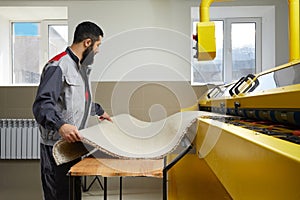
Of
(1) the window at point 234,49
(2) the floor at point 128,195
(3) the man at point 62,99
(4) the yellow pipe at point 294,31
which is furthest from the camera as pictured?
(1) the window at point 234,49

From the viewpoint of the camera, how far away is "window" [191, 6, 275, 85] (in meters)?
3.15

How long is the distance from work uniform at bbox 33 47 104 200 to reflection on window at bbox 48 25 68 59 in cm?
177

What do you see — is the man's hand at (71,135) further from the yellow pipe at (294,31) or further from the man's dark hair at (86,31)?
the yellow pipe at (294,31)

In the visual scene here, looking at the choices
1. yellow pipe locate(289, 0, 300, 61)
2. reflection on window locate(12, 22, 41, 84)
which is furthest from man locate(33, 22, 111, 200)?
reflection on window locate(12, 22, 41, 84)

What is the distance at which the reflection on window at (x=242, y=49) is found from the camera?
3.24 m

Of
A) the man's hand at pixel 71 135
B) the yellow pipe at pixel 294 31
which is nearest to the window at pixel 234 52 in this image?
the yellow pipe at pixel 294 31

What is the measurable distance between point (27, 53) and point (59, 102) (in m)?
2.02

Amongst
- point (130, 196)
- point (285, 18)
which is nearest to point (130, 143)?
point (130, 196)

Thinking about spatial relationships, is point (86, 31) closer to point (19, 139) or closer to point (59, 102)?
point (59, 102)

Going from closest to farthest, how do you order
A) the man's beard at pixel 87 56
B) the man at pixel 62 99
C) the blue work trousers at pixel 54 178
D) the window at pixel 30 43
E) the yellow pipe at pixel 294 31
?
the yellow pipe at pixel 294 31
the man at pixel 62 99
the blue work trousers at pixel 54 178
the man's beard at pixel 87 56
the window at pixel 30 43

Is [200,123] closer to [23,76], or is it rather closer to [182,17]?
[182,17]

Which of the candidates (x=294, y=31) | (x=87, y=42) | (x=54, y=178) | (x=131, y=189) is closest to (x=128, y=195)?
(x=131, y=189)

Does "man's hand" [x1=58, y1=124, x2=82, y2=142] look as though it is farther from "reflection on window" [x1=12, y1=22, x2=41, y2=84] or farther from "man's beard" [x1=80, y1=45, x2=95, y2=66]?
"reflection on window" [x1=12, y1=22, x2=41, y2=84]

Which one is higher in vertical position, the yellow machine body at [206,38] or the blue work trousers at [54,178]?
the yellow machine body at [206,38]
